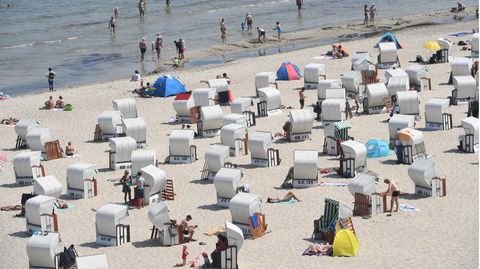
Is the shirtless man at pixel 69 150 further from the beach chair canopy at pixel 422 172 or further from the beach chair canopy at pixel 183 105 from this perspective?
the beach chair canopy at pixel 422 172

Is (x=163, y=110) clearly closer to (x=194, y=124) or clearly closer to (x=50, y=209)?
(x=194, y=124)

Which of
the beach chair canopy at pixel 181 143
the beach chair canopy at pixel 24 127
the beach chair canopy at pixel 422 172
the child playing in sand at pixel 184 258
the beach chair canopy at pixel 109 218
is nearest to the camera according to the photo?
the child playing in sand at pixel 184 258

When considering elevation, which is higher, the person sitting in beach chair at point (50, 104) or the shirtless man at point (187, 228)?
the person sitting in beach chair at point (50, 104)

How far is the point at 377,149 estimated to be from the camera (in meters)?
36.8

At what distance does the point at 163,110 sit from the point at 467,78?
483 inches

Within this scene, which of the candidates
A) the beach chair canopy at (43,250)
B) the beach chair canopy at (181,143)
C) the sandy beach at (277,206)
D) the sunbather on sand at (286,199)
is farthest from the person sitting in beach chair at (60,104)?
the beach chair canopy at (43,250)

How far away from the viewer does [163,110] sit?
46312 millimetres

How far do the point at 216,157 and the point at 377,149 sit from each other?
539cm

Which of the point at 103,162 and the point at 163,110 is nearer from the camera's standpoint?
the point at 103,162

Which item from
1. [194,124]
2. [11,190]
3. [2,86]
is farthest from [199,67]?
[11,190]

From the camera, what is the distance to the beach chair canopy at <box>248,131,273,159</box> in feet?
119

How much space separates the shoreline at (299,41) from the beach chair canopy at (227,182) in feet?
74.3

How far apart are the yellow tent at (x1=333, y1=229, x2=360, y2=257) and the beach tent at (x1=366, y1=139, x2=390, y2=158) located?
9.01 meters

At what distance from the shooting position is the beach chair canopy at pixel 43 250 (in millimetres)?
28266
